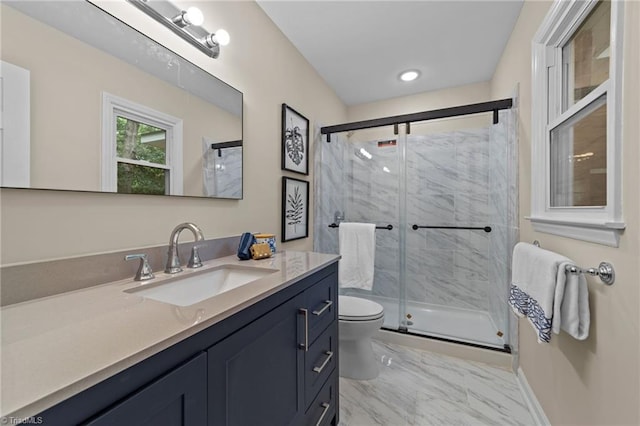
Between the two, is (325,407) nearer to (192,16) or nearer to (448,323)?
(448,323)

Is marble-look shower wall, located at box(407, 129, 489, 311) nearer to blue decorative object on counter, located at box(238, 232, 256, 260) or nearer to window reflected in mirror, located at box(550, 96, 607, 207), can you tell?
window reflected in mirror, located at box(550, 96, 607, 207)

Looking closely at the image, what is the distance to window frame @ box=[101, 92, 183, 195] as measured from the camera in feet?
3.01

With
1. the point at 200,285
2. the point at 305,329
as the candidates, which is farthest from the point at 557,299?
the point at 200,285

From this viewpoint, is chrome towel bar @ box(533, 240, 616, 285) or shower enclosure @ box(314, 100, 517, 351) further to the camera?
shower enclosure @ box(314, 100, 517, 351)

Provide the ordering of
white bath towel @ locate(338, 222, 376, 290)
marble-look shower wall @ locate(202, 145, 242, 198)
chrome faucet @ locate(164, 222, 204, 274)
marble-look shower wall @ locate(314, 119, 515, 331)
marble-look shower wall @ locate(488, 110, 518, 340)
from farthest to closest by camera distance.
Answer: marble-look shower wall @ locate(314, 119, 515, 331) → white bath towel @ locate(338, 222, 376, 290) → marble-look shower wall @ locate(488, 110, 518, 340) → marble-look shower wall @ locate(202, 145, 242, 198) → chrome faucet @ locate(164, 222, 204, 274)

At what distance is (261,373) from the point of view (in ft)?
2.64

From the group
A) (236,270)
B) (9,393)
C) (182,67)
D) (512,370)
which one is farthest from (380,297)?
(9,393)

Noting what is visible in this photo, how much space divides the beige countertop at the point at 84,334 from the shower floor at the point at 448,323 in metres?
1.89

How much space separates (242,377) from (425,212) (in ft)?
7.43

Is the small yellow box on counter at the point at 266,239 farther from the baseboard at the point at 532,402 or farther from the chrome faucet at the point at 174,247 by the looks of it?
the baseboard at the point at 532,402

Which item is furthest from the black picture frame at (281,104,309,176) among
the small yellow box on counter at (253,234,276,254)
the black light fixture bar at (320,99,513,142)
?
the small yellow box on counter at (253,234,276,254)

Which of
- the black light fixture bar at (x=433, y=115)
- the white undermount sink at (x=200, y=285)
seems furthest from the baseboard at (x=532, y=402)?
the black light fixture bar at (x=433, y=115)

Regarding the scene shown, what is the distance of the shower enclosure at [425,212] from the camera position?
238 centimetres

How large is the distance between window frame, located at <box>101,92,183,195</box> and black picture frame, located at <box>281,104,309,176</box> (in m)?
0.86
